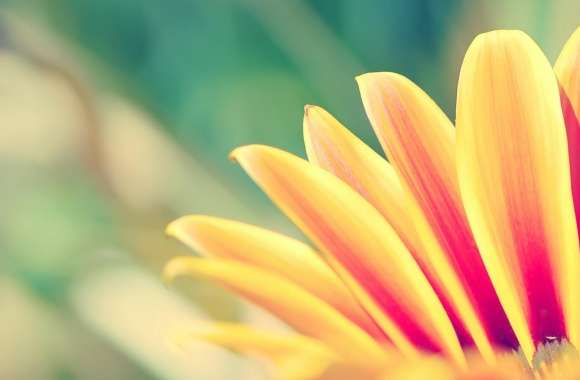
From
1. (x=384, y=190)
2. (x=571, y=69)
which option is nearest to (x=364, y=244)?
(x=384, y=190)

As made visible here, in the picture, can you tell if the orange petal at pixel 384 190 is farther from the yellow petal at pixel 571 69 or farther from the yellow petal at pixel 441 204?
the yellow petal at pixel 571 69

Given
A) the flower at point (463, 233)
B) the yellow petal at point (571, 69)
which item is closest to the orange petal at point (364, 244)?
the flower at point (463, 233)

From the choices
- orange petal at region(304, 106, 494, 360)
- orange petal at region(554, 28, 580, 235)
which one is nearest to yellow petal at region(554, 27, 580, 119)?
orange petal at region(554, 28, 580, 235)

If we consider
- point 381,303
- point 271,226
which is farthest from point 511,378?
point 271,226

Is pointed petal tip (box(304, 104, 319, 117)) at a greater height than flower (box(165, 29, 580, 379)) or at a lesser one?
greater

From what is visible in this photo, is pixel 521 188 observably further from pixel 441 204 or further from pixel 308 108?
pixel 308 108

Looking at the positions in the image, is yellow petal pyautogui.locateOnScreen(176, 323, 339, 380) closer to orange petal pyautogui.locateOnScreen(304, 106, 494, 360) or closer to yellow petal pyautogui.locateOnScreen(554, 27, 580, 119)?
orange petal pyautogui.locateOnScreen(304, 106, 494, 360)
